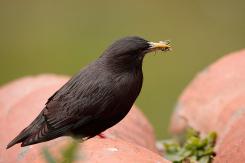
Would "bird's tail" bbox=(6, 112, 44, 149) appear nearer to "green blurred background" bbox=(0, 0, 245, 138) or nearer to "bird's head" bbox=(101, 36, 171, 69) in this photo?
"bird's head" bbox=(101, 36, 171, 69)

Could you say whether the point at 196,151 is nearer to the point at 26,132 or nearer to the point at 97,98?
the point at 97,98

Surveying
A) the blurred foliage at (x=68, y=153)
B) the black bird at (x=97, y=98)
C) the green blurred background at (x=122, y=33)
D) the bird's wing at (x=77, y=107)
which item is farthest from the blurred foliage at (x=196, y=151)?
the green blurred background at (x=122, y=33)

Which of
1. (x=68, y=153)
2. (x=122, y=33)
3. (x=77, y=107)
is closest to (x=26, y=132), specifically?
(x=77, y=107)

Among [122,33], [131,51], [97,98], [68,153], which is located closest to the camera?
[68,153]

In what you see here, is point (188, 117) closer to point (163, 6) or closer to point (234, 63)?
point (234, 63)

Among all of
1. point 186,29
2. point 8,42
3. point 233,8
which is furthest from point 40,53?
point 233,8

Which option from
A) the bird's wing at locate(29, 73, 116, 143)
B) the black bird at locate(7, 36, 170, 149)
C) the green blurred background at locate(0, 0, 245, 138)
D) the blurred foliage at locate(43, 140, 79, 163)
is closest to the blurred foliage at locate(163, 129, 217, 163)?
the black bird at locate(7, 36, 170, 149)

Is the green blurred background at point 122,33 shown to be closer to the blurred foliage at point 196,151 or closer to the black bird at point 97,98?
the blurred foliage at point 196,151
